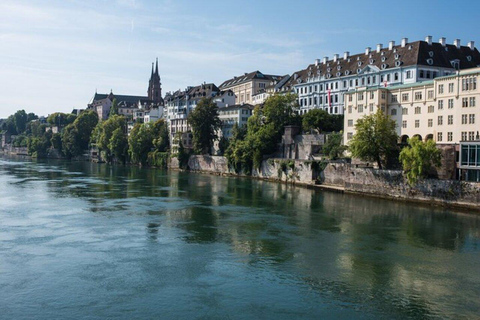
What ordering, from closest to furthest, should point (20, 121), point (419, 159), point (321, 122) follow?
point (419, 159) < point (321, 122) < point (20, 121)

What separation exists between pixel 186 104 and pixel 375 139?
5700cm

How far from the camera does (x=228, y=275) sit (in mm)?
20250

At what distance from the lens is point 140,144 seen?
92.8 metres

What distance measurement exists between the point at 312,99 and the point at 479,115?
35316 mm

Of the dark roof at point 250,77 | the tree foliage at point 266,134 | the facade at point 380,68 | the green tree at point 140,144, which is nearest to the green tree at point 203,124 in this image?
the tree foliage at point 266,134

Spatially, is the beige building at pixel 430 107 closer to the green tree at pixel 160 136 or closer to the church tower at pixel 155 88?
the green tree at pixel 160 136

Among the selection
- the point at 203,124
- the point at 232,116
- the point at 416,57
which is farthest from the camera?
the point at 232,116

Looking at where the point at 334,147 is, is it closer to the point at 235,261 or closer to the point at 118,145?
the point at 235,261

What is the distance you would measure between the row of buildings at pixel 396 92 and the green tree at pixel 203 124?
15.5ft

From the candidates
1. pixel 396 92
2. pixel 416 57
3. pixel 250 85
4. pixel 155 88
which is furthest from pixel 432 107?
pixel 155 88

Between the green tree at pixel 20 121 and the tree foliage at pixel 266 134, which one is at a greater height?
the green tree at pixel 20 121

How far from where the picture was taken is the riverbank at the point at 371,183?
36.9 m

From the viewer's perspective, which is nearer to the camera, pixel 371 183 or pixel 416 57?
pixel 371 183

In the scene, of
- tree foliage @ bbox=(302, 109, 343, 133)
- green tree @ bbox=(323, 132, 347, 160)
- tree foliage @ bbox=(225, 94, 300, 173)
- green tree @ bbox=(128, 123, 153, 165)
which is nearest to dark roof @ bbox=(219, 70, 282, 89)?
green tree @ bbox=(128, 123, 153, 165)
